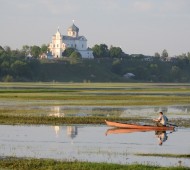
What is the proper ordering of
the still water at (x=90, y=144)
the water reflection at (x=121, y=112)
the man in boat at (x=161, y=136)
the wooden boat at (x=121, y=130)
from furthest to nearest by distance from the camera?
1. the water reflection at (x=121, y=112)
2. the wooden boat at (x=121, y=130)
3. the man in boat at (x=161, y=136)
4. the still water at (x=90, y=144)

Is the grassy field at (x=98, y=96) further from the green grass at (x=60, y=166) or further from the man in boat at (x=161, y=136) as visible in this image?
the green grass at (x=60, y=166)

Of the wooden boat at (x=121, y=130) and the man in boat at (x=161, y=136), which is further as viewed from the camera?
the wooden boat at (x=121, y=130)

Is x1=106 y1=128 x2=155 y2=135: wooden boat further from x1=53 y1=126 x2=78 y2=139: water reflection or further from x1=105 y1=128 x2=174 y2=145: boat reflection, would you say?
x1=53 y1=126 x2=78 y2=139: water reflection

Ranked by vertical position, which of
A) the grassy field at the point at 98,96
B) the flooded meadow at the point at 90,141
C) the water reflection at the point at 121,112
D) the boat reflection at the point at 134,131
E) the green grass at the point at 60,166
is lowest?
the grassy field at the point at 98,96

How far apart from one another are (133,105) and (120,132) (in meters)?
28.0

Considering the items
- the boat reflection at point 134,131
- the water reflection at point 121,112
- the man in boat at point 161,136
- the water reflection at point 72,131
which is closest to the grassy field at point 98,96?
the water reflection at point 121,112

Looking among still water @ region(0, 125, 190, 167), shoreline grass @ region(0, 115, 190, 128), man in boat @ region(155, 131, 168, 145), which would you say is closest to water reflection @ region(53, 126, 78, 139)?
still water @ region(0, 125, 190, 167)

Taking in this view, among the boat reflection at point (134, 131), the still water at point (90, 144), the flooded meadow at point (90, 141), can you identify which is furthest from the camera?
the boat reflection at point (134, 131)

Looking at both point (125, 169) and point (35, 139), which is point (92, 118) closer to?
point (35, 139)

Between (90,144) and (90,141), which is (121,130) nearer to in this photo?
(90,141)

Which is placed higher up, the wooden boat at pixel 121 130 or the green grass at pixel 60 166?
the green grass at pixel 60 166

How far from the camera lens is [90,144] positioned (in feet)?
118

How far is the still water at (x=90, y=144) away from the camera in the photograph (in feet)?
101

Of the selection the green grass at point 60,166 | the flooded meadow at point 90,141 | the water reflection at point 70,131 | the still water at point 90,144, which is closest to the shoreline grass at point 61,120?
the flooded meadow at point 90,141
